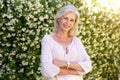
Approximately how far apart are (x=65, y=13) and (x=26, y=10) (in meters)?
2.08

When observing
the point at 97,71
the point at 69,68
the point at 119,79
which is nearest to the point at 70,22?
the point at 69,68

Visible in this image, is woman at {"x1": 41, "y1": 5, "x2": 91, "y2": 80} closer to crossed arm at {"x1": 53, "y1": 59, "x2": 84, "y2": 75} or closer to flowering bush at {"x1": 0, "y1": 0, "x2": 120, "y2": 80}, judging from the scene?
crossed arm at {"x1": 53, "y1": 59, "x2": 84, "y2": 75}

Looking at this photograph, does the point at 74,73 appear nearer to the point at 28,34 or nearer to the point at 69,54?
the point at 69,54

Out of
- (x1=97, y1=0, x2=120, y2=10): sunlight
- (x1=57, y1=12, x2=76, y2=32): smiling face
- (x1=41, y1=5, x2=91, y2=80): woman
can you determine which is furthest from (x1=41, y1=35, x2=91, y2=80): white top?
(x1=97, y1=0, x2=120, y2=10): sunlight

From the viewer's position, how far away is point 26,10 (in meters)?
5.56

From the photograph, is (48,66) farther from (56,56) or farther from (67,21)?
(67,21)

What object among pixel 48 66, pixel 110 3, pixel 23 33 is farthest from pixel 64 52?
pixel 110 3

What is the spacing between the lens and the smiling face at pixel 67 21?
3.54 m

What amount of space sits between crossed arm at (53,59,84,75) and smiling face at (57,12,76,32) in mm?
313

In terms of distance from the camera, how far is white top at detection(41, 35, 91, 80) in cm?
345

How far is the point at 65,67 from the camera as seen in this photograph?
3504 millimetres

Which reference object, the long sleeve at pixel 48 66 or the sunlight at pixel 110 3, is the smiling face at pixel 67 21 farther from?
the sunlight at pixel 110 3

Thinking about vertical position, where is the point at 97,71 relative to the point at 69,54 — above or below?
below

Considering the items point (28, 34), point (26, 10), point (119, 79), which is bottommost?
point (119, 79)
